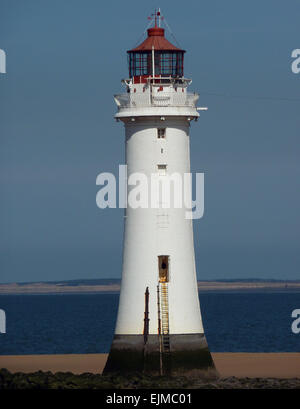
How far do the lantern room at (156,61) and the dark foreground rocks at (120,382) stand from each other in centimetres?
881

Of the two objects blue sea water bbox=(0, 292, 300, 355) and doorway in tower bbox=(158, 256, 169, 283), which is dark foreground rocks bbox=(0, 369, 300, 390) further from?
blue sea water bbox=(0, 292, 300, 355)

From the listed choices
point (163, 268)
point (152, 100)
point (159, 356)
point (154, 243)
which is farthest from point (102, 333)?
point (152, 100)

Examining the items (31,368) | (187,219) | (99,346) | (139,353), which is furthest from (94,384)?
(99,346)

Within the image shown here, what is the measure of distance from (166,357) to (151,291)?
1.96 m

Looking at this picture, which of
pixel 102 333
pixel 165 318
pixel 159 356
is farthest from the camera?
pixel 102 333

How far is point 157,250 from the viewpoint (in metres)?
44.2

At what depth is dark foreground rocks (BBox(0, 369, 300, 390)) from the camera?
41.9 m

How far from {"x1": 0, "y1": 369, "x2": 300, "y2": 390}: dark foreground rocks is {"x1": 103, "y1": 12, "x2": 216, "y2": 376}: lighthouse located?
0.91 metres

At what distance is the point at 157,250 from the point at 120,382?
13.6 ft

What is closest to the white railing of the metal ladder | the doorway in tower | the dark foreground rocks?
the doorway in tower

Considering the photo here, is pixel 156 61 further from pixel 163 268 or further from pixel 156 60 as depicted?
pixel 163 268

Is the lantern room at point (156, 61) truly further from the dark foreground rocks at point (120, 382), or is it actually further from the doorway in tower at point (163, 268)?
the dark foreground rocks at point (120, 382)

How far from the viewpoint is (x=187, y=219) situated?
146 ft

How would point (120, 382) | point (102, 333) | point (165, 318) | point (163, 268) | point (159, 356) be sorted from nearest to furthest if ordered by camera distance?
point (120, 382) → point (159, 356) → point (165, 318) → point (163, 268) → point (102, 333)
